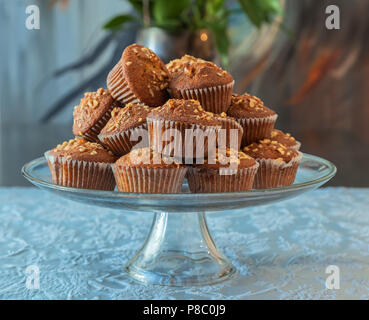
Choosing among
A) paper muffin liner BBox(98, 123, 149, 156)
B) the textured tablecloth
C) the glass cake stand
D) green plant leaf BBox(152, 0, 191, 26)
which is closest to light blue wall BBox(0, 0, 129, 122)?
green plant leaf BBox(152, 0, 191, 26)

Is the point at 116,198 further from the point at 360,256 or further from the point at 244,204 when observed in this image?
the point at 360,256

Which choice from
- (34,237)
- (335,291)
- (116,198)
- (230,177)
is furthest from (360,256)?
(34,237)

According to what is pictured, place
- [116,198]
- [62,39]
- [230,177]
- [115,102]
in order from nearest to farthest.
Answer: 1. [116,198]
2. [230,177]
3. [115,102]
4. [62,39]

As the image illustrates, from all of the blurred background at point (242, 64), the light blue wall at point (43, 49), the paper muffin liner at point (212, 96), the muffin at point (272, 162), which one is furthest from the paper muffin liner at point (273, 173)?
the light blue wall at point (43, 49)

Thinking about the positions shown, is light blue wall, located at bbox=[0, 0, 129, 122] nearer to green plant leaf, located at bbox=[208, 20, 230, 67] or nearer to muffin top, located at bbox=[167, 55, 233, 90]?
green plant leaf, located at bbox=[208, 20, 230, 67]

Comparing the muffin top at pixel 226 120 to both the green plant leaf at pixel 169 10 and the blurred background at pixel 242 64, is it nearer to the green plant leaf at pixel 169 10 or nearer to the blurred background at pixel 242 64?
the green plant leaf at pixel 169 10

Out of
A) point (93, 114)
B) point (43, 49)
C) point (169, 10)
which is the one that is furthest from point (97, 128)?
point (43, 49)

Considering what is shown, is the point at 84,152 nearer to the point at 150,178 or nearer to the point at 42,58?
the point at 150,178
